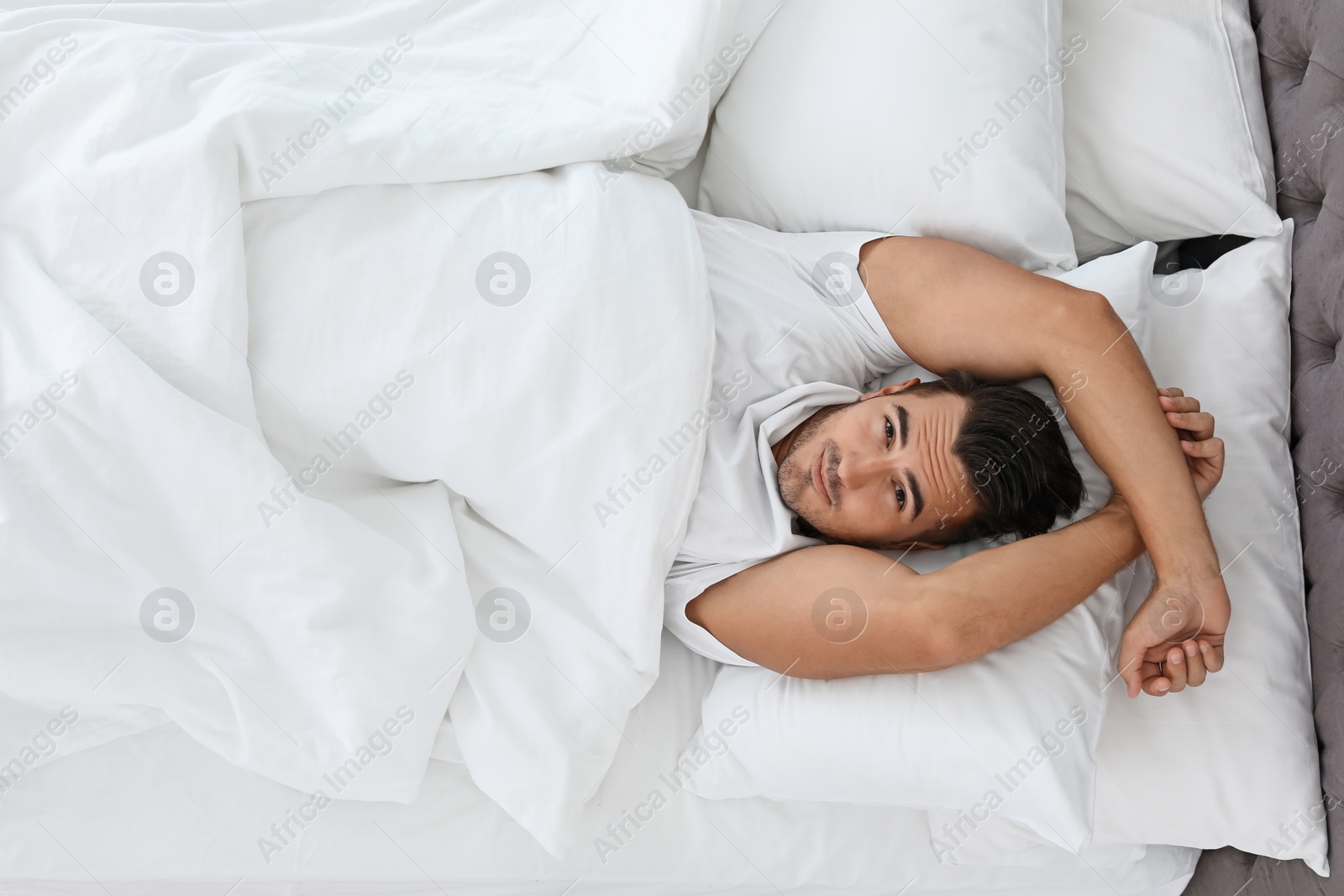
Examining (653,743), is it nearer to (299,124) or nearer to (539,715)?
(539,715)

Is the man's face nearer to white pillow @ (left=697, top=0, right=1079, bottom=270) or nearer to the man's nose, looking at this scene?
the man's nose

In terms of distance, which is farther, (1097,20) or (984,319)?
(1097,20)

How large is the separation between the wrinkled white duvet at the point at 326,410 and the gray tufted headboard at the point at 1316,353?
35.8 inches

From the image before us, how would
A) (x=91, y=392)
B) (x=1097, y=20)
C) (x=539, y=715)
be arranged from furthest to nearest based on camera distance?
(x=1097, y=20), (x=539, y=715), (x=91, y=392)

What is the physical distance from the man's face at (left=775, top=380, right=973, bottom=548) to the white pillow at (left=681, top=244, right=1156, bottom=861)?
18cm

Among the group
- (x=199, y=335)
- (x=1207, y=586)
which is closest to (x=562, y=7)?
(x=199, y=335)

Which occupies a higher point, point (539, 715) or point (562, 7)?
point (562, 7)

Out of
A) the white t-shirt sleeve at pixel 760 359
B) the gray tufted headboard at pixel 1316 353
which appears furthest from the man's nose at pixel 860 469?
the gray tufted headboard at pixel 1316 353

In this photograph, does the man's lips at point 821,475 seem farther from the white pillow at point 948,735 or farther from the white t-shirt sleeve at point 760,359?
the white pillow at point 948,735

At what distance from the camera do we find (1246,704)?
1.27 m

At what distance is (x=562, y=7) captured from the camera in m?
1.55

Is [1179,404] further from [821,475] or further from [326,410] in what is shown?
[326,410]

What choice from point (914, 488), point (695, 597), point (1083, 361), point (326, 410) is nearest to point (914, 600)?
point (914, 488)

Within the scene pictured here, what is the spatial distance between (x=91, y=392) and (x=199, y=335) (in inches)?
5.9
